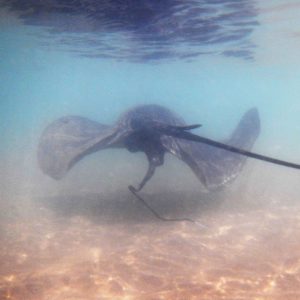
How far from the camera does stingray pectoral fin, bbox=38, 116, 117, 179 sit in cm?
912

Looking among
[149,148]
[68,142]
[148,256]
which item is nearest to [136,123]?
[149,148]

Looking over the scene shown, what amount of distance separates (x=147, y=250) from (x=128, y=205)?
3.64 metres

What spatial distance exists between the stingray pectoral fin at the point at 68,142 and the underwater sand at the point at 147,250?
179 centimetres

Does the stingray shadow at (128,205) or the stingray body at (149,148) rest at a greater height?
the stingray body at (149,148)

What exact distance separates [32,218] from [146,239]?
13.0 feet

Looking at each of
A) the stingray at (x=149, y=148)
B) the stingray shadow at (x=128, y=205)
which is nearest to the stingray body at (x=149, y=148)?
the stingray at (x=149, y=148)

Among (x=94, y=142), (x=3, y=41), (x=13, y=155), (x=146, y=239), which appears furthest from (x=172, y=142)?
(x=3, y=41)

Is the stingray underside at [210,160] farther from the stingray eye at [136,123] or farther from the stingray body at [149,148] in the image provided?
the stingray eye at [136,123]

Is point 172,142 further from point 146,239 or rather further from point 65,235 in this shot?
point 65,235

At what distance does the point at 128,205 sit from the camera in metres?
11.3

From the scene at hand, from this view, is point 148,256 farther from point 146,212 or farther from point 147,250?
point 146,212

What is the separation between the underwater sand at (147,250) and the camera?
6074 mm

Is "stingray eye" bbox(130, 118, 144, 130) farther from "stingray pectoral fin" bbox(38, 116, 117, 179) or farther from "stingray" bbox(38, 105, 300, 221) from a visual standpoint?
"stingray pectoral fin" bbox(38, 116, 117, 179)

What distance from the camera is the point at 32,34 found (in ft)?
77.0
